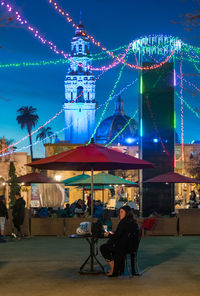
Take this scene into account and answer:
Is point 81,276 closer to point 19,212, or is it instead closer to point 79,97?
point 19,212

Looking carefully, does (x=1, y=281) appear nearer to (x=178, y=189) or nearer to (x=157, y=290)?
(x=157, y=290)

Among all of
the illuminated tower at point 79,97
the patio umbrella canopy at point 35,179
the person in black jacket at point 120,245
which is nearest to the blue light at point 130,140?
the illuminated tower at point 79,97

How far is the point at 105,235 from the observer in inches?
373

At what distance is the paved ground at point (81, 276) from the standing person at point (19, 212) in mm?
1902

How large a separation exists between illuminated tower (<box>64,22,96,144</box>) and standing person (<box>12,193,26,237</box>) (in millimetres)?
62568

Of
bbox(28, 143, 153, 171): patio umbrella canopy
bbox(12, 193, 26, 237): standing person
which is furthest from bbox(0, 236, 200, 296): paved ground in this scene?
bbox(28, 143, 153, 171): patio umbrella canopy

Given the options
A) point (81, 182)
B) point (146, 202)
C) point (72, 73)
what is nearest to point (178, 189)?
point (72, 73)

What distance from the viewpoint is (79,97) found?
83312 millimetres

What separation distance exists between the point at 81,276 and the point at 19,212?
7444 mm

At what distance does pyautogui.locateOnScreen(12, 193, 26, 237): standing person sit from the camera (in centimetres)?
1609

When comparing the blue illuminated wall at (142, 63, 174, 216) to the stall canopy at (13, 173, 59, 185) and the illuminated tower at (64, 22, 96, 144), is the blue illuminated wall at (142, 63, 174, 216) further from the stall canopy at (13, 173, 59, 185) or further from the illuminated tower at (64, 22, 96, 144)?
the illuminated tower at (64, 22, 96, 144)

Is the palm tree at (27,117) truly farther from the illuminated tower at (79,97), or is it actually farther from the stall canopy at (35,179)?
the stall canopy at (35,179)

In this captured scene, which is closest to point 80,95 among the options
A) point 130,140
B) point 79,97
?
point 79,97

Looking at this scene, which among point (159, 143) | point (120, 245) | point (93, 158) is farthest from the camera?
point (159, 143)
